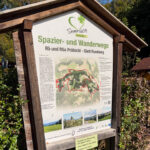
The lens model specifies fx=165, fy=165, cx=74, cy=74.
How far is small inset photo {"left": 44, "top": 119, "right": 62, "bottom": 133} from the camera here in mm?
2057

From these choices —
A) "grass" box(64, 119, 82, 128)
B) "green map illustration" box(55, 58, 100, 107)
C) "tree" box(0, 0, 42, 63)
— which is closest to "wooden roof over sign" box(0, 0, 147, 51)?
"green map illustration" box(55, 58, 100, 107)

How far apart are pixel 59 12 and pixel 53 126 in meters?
1.46

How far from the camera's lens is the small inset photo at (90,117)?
2398 mm

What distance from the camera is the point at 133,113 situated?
346cm

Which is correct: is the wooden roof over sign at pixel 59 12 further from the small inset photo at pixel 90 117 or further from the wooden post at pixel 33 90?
the small inset photo at pixel 90 117

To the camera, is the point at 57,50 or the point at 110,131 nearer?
the point at 57,50

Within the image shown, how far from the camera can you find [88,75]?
7.91 feet

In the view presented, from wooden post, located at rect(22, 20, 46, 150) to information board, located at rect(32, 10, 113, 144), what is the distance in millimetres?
64

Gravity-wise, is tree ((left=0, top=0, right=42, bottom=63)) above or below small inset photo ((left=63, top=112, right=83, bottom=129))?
above

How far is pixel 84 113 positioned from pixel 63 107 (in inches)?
14.7

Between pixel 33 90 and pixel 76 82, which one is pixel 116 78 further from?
pixel 33 90

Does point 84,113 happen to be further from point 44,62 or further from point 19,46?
point 19,46

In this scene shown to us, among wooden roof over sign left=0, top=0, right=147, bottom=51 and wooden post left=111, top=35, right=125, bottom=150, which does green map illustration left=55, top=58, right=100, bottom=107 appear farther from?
wooden roof over sign left=0, top=0, right=147, bottom=51

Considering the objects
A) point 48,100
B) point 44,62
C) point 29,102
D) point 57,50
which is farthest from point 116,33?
point 29,102
